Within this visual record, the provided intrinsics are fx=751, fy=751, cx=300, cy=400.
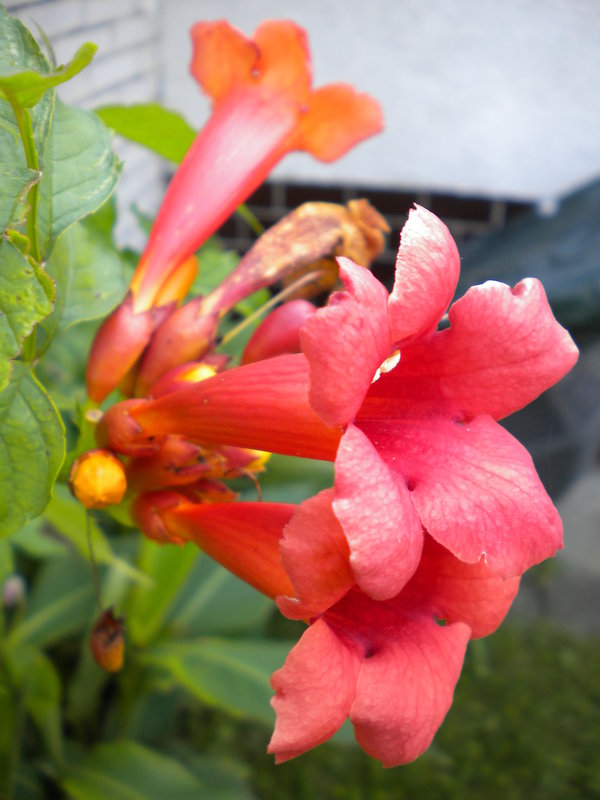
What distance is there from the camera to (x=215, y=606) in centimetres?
181

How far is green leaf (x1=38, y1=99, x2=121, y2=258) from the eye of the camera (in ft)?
1.94

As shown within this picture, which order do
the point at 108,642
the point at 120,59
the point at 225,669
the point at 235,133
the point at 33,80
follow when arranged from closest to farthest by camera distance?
the point at 33,80 < the point at 108,642 < the point at 235,133 < the point at 225,669 < the point at 120,59

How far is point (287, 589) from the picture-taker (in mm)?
580

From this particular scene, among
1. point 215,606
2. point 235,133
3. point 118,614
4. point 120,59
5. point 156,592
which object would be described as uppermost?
point 235,133

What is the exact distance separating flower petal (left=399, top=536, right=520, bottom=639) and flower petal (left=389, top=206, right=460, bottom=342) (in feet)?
0.62

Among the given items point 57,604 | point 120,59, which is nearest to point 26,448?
point 57,604

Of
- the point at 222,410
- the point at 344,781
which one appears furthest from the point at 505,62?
the point at 222,410

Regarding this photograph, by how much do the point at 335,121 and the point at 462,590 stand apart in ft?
1.85

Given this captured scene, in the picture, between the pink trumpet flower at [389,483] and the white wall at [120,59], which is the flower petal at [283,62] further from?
the white wall at [120,59]

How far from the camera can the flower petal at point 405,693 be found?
1.64 ft

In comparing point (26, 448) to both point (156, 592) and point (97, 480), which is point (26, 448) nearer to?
point (97, 480)

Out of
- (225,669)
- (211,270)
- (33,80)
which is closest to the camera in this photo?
(33,80)

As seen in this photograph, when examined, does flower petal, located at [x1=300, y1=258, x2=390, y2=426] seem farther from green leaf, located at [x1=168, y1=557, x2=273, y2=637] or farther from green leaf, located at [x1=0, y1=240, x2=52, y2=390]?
green leaf, located at [x1=168, y1=557, x2=273, y2=637]

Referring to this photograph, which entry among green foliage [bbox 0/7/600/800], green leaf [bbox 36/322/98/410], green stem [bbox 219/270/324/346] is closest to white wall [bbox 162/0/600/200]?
green foliage [bbox 0/7/600/800]
